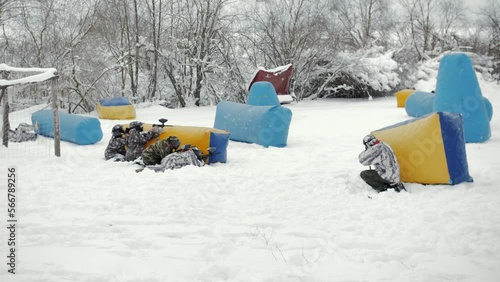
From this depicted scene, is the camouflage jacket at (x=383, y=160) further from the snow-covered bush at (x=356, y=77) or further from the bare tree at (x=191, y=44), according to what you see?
the snow-covered bush at (x=356, y=77)

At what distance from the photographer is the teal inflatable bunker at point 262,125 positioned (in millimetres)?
8172

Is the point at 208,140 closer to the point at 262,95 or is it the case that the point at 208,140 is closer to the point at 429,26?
the point at 262,95

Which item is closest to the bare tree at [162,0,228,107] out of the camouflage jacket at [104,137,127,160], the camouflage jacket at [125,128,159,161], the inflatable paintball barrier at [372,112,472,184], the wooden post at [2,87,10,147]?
the wooden post at [2,87,10,147]

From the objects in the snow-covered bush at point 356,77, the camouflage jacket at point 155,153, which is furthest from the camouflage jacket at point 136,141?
the snow-covered bush at point 356,77

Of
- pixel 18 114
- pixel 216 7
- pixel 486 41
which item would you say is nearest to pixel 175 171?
pixel 18 114

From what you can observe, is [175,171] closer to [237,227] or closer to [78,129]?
[237,227]

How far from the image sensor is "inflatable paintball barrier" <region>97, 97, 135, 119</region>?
13.2 metres

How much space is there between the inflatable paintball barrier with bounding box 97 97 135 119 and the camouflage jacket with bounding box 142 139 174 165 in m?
7.12

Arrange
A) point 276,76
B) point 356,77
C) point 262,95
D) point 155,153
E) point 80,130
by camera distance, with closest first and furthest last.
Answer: point 155,153 → point 80,130 → point 262,95 → point 276,76 → point 356,77

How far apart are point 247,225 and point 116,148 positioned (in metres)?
3.89

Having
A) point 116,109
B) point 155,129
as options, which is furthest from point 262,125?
point 116,109

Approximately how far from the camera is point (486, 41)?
27312 mm

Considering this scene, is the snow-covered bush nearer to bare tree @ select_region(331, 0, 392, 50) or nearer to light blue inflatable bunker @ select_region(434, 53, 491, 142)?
bare tree @ select_region(331, 0, 392, 50)

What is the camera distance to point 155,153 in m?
6.48
